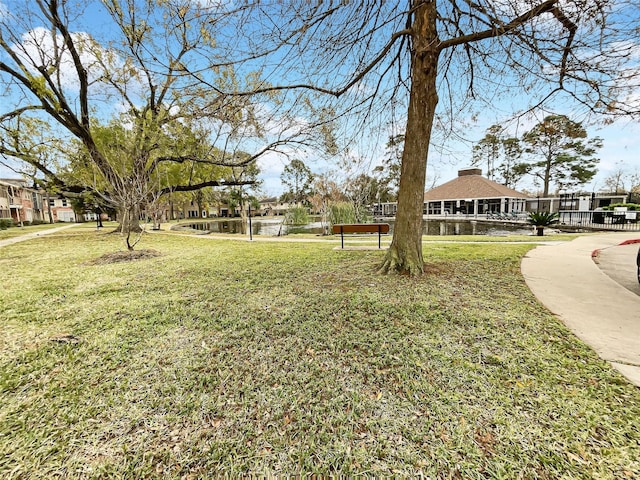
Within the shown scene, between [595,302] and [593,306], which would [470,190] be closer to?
[595,302]

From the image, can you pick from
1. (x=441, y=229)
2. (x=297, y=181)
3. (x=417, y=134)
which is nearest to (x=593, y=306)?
(x=417, y=134)

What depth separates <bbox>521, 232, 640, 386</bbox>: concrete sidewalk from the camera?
2.51 m

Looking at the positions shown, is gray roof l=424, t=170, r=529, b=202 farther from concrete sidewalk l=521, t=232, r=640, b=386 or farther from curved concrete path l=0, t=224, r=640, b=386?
concrete sidewalk l=521, t=232, r=640, b=386

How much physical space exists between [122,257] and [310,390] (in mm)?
8005

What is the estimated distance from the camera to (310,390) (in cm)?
216

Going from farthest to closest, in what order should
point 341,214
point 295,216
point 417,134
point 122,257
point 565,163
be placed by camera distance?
1. point 565,163
2. point 295,216
3. point 341,214
4. point 122,257
5. point 417,134

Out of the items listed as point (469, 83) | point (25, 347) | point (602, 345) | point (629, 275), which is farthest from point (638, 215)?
point (25, 347)

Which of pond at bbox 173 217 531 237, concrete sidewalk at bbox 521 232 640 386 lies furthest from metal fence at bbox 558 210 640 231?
concrete sidewalk at bbox 521 232 640 386

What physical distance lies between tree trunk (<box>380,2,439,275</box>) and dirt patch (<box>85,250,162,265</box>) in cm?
727

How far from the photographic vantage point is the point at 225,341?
2.93m

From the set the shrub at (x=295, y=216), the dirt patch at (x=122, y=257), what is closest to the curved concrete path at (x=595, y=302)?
the dirt patch at (x=122, y=257)

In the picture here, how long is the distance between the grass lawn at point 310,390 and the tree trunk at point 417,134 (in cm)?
109

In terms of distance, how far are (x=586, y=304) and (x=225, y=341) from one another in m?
4.72

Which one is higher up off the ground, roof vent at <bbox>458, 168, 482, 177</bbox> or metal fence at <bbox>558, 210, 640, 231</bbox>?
roof vent at <bbox>458, 168, 482, 177</bbox>
